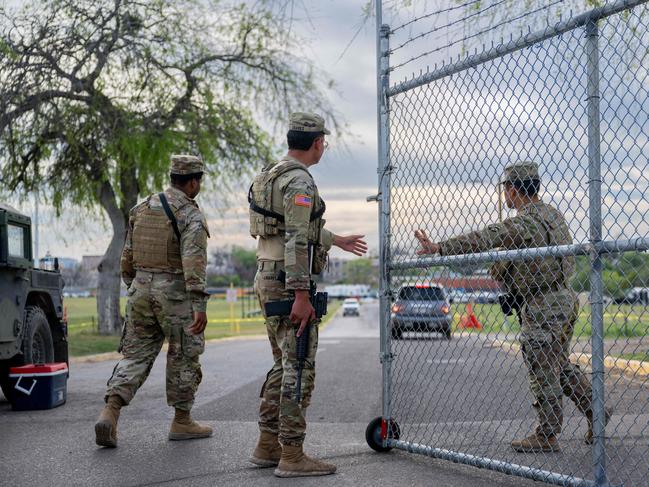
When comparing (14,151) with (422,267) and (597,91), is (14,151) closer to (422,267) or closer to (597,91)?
(422,267)

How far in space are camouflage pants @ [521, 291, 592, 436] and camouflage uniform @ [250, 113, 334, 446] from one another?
1.43 metres

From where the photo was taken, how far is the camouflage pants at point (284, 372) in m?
5.21

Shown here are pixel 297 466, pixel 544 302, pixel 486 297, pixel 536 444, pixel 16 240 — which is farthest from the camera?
pixel 16 240

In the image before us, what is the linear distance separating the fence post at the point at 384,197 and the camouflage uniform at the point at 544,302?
716 millimetres

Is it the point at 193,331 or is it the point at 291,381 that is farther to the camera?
the point at 193,331

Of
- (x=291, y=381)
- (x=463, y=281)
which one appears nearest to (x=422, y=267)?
(x=463, y=281)

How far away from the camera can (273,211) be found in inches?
211

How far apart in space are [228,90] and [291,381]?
1755cm

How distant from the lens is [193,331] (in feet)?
21.3

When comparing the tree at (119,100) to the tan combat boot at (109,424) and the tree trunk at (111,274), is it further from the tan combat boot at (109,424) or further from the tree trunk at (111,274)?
the tan combat boot at (109,424)

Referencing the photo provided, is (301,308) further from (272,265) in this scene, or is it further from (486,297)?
(486,297)

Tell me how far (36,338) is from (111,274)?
1453cm

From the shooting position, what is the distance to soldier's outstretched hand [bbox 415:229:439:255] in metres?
5.27

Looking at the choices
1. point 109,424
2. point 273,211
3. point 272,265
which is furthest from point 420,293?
point 109,424
